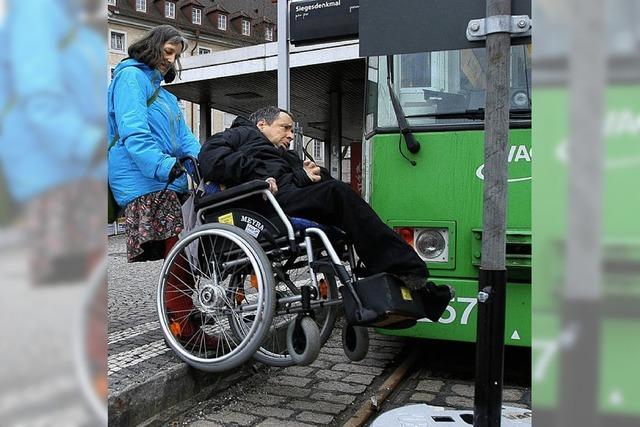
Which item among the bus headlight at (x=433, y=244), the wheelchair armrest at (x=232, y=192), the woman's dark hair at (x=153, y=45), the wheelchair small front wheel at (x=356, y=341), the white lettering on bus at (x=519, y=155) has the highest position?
the woman's dark hair at (x=153, y=45)

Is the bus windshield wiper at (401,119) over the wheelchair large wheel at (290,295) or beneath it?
over

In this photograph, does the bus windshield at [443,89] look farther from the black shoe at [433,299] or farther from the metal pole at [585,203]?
the metal pole at [585,203]

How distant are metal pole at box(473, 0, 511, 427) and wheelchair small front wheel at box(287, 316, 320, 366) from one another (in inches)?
30.9

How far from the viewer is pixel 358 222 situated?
10.2 feet

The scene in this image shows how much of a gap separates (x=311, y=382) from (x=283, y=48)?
10.2ft

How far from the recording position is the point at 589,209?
43.3 inches

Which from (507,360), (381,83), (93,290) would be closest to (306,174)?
(381,83)

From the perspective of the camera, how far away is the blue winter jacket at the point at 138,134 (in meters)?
3.51

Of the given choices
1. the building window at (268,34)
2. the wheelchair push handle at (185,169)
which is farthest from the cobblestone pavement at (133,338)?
the building window at (268,34)

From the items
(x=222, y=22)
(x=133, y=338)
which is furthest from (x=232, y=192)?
(x=222, y=22)

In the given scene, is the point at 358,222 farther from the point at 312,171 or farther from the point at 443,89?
the point at 443,89

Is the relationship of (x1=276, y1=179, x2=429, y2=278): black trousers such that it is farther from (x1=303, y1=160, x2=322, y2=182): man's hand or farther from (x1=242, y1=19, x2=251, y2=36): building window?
(x1=242, y1=19, x2=251, y2=36): building window

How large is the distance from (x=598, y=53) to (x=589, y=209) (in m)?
0.27

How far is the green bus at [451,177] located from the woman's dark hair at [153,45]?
145 centimetres
